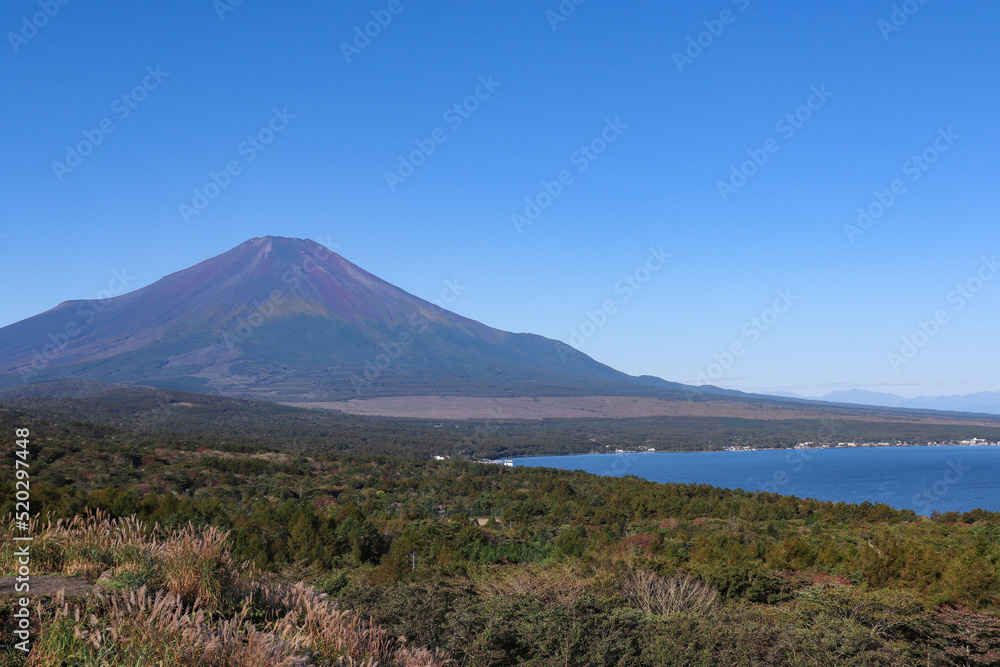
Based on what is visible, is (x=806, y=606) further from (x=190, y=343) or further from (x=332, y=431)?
(x=190, y=343)

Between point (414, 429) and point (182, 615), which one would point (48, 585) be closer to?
point (182, 615)

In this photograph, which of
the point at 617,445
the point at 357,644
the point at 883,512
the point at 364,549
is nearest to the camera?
the point at 357,644

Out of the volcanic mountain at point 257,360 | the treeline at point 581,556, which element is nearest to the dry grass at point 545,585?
the treeline at point 581,556

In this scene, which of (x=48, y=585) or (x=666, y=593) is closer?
(x=48, y=585)

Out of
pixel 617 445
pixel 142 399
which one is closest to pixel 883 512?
pixel 617 445
